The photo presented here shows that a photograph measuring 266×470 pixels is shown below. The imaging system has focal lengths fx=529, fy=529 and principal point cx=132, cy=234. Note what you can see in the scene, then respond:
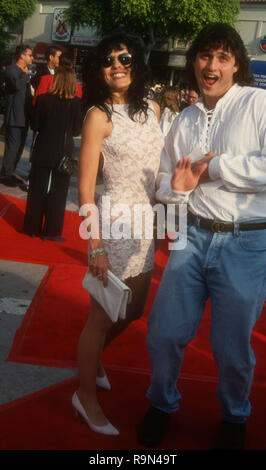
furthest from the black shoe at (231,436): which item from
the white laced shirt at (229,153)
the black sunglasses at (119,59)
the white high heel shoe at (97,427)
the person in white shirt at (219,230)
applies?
the black sunglasses at (119,59)

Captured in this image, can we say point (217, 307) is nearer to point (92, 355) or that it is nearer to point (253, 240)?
point (253, 240)

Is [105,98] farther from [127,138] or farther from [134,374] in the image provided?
[134,374]

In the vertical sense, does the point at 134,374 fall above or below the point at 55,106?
below

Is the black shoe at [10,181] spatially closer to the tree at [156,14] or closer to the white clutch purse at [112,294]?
the white clutch purse at [112,294]

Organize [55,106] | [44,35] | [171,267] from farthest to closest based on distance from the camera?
[44,35]
[55,106]
[171,267]

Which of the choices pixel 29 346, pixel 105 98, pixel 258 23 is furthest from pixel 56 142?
pixel 258 23

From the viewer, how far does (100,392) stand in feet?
8.96

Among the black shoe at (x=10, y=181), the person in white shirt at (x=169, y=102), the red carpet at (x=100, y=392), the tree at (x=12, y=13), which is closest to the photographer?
the red carpet at (x=100, y=392)

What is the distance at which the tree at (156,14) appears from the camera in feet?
95.9

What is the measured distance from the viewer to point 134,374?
9.65 feet

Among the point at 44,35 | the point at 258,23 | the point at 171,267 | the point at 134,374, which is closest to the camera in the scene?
the point at 171,267

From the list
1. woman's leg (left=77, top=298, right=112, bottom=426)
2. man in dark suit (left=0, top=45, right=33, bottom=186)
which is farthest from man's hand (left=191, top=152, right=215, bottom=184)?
man in dark suit (left=0, top=45, right=33, bottom=186)

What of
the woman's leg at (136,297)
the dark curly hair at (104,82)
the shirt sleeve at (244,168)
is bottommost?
the woman's leg at (136,297)
